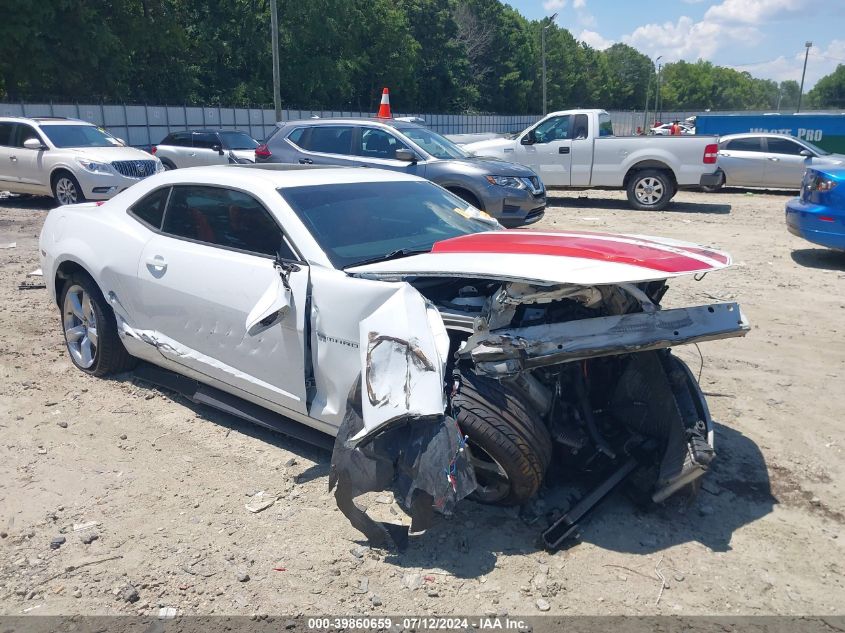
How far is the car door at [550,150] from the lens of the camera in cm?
1471

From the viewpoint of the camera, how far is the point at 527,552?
312 centimetres

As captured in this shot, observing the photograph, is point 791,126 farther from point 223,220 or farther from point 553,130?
point 223,220

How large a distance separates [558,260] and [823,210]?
21.9 ft

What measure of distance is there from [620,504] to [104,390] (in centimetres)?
355

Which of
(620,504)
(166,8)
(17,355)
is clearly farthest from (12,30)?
(620,504)

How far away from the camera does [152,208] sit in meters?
4.68

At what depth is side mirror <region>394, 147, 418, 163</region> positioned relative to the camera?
33.7 feet

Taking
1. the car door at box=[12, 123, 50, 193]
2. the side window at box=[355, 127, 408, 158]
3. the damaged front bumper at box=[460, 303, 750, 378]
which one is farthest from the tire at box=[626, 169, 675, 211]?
the damaged front bumper at box=[460, 303, 750, 378]

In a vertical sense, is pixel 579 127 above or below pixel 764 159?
above

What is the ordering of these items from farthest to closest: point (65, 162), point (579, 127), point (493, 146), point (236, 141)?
1. point (236, 141)
2. point (493, 146)
3. point (579, 127)
4. point (65, 162)

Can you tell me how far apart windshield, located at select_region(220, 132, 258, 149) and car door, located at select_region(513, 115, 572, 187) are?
26.1 feet

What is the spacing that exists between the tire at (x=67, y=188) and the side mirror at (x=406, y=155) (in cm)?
666

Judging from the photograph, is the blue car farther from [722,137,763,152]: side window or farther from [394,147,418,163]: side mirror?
[722,137,763,152]: side window

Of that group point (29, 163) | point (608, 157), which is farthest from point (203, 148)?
point (608, 157)
